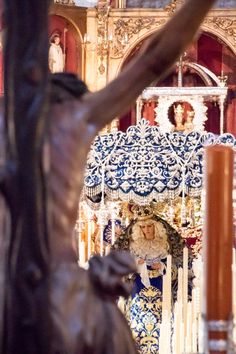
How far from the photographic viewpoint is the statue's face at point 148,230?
5.45 metres

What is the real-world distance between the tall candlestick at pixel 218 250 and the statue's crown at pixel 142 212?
4656mm

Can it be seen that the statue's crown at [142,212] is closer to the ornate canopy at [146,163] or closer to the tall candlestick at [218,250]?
the ornate canopy at [146,163]

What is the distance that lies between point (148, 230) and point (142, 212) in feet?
0.54

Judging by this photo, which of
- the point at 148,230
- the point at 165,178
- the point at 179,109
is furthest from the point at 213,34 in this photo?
the point at 165,178

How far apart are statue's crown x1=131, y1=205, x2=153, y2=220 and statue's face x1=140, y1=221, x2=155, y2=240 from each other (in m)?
0.04

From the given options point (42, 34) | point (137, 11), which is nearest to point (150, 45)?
point (42, 34)

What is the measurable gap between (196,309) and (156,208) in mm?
1863

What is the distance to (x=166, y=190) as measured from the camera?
186 inches

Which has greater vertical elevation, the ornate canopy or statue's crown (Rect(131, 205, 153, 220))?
the ornate canopy

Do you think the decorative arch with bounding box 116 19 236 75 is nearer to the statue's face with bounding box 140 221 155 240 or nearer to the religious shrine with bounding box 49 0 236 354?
the religious shrine with bounding box 49 0 236 354

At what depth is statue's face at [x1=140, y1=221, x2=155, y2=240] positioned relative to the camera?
5453 millimetres

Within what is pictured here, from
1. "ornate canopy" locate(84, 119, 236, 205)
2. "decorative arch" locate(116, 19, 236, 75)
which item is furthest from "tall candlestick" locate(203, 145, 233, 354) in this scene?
"decorative arch" locate(116, 19, 236, 75)

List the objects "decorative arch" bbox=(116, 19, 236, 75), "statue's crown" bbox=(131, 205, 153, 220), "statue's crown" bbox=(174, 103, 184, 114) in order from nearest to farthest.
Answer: "statue's crown" bbox=(131, 205, 153, 220) < "statue's crown" bbox=(174, 103, 184, 114) < "decorative arch" bbox=(116, 19, 236, 75)

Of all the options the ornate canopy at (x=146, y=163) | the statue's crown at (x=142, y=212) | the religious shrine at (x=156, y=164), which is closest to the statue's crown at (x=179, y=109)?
the religious shrine at (x=156, y=164)
